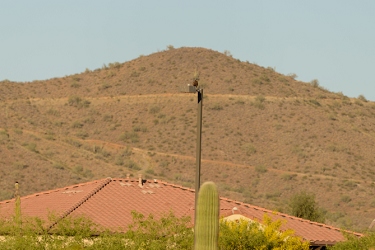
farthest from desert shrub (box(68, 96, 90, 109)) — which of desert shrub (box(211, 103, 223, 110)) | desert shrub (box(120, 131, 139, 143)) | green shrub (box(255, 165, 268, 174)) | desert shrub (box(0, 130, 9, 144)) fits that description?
green shrub (box(255, 165, 268, 174))

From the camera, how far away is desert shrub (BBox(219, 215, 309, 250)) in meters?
33.6

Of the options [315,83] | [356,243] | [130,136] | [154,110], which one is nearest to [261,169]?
[130,136]

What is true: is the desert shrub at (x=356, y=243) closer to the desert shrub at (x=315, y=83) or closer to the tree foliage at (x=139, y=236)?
the tree foliage at (x=139, y=236)

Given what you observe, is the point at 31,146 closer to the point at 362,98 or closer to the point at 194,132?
the point at 194,132

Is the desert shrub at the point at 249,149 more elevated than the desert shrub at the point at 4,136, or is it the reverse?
the desert shrub at the point at 4,136

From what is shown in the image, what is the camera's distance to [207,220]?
22.0 meters

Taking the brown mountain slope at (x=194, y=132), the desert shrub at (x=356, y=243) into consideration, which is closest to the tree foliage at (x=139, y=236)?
the desert shrub at (x=356, y=243)

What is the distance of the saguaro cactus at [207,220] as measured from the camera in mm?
21578

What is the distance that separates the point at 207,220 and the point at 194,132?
237 feet

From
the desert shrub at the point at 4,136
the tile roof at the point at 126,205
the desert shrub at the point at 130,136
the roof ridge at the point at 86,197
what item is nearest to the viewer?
the roof ridge at the point at 86,197

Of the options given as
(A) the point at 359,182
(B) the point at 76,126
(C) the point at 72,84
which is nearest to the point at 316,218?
(A) the point at 359,182

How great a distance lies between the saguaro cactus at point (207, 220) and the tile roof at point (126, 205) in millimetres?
14877

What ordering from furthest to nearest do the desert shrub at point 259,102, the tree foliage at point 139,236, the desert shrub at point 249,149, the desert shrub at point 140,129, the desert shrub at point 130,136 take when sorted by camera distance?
the desert shrub at point 259,102 < the desert shrub at point 140,129 < the desert shrub at point 130,136 < the desert shrub at point 249,149 < the tree foliage at point 139,236

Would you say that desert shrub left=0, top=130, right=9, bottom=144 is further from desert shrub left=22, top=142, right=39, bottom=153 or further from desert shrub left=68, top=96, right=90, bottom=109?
desert shrub left=68, top=96, right=90, bottom=109
